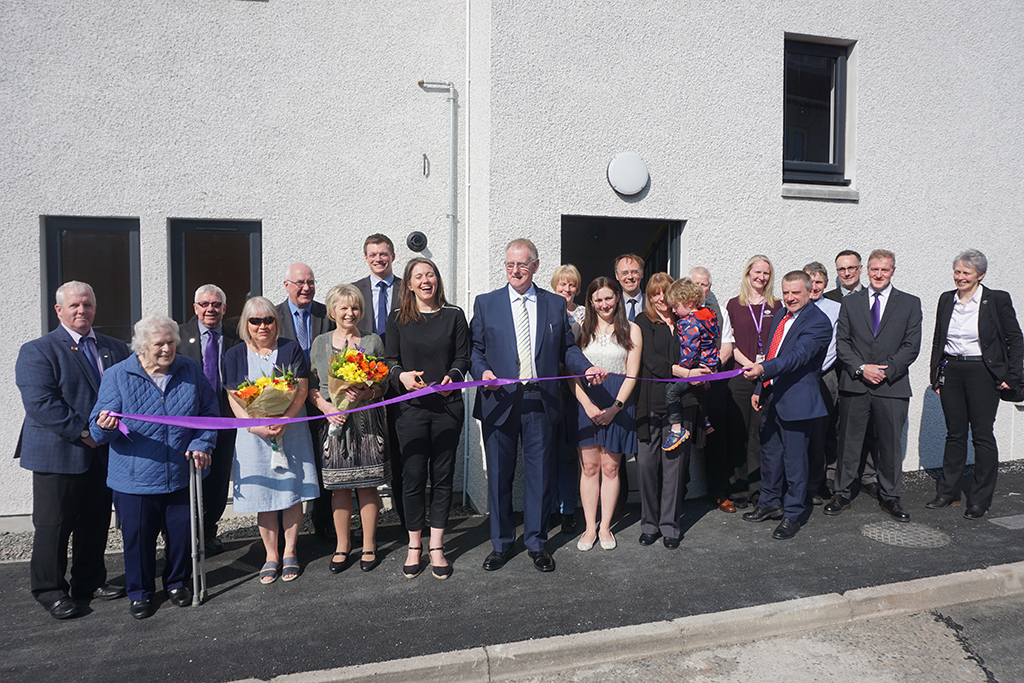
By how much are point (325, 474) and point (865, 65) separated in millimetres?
7086

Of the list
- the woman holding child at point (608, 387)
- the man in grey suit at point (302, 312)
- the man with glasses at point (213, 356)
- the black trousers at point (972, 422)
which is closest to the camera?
the man with glasses at point (213, 356)

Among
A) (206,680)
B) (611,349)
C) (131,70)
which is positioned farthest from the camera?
(131,70)

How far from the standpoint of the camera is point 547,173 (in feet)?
19.8

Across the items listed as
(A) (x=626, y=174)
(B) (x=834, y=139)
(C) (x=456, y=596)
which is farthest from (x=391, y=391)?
(B) (x=834, y=139)

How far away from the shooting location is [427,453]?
4668 millimetres

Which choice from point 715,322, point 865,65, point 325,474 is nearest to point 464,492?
point 325,474

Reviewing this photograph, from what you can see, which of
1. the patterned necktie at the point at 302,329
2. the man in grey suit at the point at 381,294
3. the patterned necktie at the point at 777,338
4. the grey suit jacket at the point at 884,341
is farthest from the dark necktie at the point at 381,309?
the grey suit jacket at the point at 884,341

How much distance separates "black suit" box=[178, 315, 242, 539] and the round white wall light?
3687mm

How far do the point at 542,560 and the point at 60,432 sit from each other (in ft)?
10.7

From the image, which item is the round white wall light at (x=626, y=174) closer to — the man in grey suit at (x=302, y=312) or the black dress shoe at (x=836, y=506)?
the man in grey suit at (x=302, y=312)

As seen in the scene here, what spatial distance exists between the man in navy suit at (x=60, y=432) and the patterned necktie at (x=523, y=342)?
2.77 meters

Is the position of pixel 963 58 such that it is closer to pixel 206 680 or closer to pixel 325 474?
pixel 325 474

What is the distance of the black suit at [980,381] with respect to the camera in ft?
19.0

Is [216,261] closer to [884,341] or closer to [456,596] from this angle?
[456,596]
